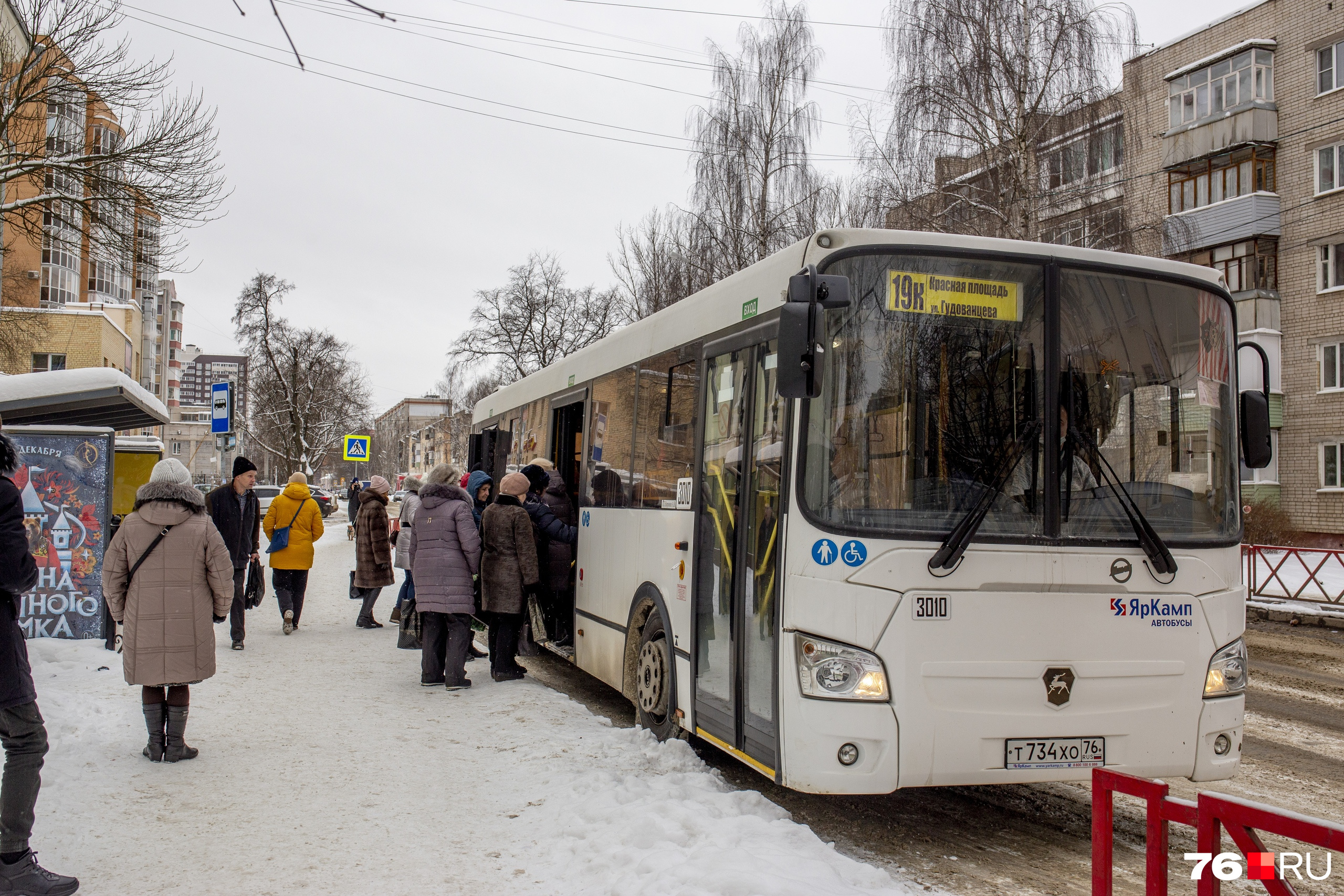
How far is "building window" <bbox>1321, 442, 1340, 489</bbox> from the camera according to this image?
29.3 metres

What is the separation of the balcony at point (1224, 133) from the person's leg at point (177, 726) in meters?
32.3

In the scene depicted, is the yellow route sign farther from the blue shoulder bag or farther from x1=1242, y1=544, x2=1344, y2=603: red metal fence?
x1=1242, y1=544, x2=1344, y2=603: red metal fence

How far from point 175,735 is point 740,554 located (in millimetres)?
3512

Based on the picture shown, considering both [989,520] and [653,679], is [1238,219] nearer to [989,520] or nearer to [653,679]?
[653,679]

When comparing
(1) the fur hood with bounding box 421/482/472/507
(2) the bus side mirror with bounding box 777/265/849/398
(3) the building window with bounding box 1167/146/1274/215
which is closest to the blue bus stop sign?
(1) the fur hood with bounding box 421/482/472/507

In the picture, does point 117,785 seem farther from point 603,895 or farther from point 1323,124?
point 1323,124

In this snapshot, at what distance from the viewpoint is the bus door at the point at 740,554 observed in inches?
211

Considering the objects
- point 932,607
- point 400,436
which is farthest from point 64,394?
point 400,436

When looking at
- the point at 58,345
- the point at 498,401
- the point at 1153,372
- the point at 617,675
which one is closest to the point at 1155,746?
the point at 1153,372

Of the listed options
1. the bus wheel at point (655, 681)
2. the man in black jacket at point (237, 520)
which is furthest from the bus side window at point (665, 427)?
the man in black jacket at point (237, 520)

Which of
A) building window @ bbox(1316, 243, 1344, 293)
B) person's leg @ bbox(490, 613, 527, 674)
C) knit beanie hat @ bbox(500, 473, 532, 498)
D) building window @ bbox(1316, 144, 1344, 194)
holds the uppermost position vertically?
building window @ bbox(1316, 144, 1344, 194)

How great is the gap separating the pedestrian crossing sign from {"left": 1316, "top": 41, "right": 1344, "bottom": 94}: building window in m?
27.4

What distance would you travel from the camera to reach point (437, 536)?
350 inches

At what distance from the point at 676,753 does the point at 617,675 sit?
4.99ft
